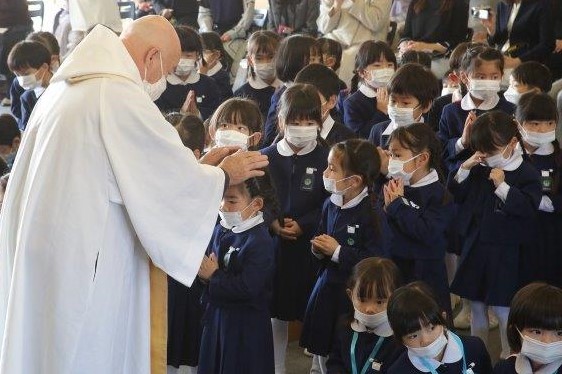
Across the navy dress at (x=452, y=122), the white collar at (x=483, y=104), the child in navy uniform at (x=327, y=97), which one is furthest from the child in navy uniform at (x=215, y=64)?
the white collar at (x=483, y=104)

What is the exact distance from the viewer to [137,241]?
11.1 ft

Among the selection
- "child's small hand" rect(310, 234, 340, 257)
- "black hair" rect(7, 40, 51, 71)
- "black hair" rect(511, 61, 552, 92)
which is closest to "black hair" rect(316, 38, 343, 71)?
"black hair" rect(511, 61, 552, 92)

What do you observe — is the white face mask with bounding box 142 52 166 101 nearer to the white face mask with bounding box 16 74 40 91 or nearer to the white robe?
the white robe

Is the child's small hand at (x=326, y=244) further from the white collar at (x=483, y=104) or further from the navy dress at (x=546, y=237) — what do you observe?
the white collar at (x=483, y=104)

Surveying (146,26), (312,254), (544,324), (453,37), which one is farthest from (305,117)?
(453,37)

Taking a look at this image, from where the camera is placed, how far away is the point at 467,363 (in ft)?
11.2

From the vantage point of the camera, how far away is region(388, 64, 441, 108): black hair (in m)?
5.20

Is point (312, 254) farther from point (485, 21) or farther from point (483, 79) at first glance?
point (485, 21)

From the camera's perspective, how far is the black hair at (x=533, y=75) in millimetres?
5699

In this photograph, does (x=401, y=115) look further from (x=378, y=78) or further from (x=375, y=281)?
(x=375, y=281)

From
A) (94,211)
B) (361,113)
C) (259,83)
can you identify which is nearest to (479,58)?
(361,113)

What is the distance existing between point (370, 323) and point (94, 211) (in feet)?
3.60

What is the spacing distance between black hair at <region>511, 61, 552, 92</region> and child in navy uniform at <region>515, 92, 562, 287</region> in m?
0.88

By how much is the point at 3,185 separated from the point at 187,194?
1.66 m
